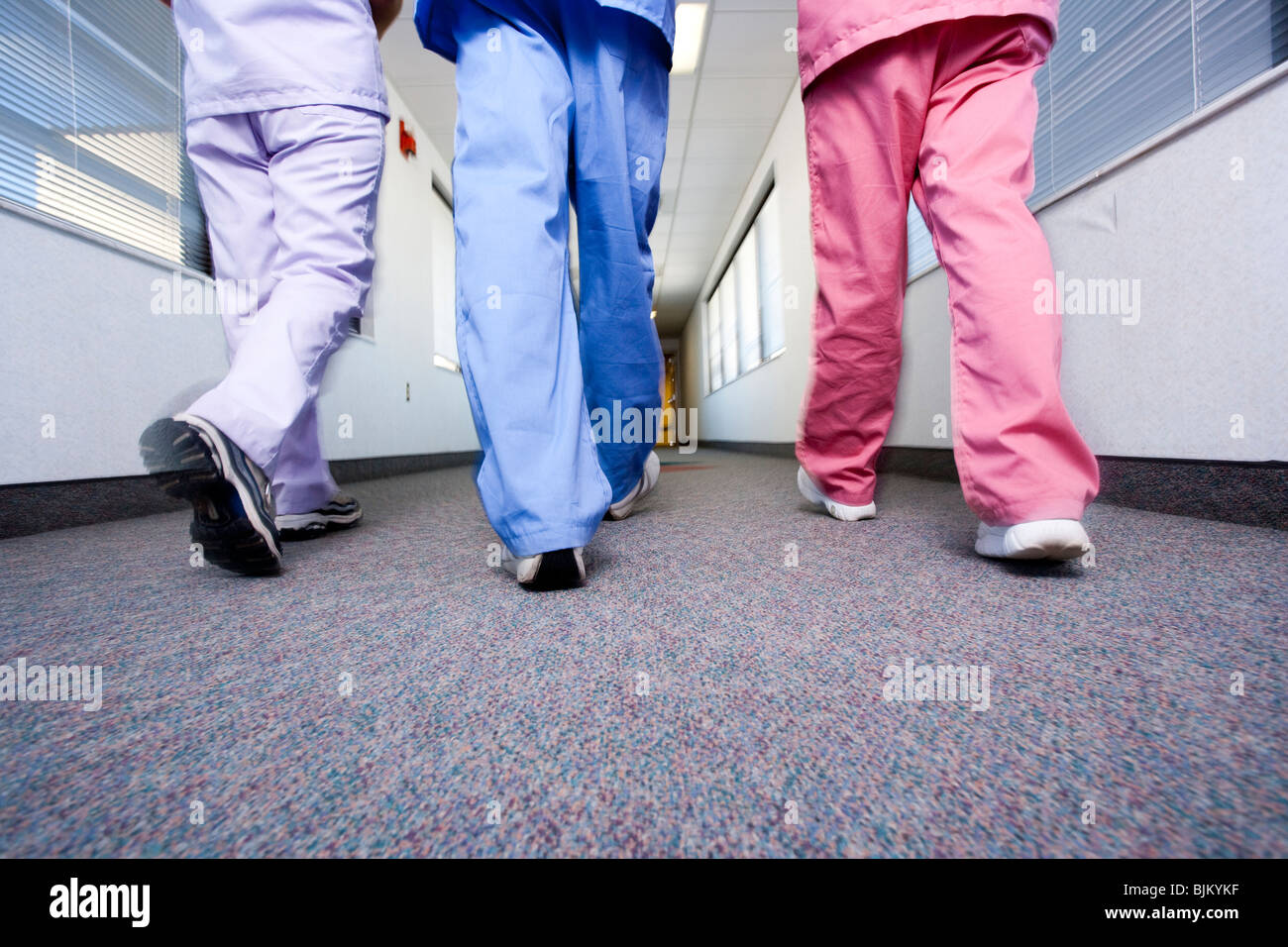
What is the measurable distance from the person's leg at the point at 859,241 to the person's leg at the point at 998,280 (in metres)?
0.06

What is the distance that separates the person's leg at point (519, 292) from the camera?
2.21ft

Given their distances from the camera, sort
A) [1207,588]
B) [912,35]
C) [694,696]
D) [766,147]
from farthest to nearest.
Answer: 1. [766,147]
2. [912,35]
3. [1207,588]
4. [694,696]

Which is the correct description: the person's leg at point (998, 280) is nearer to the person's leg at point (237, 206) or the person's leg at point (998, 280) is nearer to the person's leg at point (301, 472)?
the person's leg at point (237, 206)

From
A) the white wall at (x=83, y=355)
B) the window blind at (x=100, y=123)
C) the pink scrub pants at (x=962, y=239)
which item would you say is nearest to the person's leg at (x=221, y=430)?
the white wall at (x=83, y=355)

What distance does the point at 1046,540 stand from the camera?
704 mm

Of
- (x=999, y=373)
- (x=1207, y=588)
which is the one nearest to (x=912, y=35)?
(x=999, y=373)

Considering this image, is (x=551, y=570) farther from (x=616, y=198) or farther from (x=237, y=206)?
(x=237, y=206)

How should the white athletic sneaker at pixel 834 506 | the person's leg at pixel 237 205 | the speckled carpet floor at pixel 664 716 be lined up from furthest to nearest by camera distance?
the white athletic sneaker at pixel 834 506 → the person's leg at pixel 237 205 → the speckled carpet floor at pixel 664 716

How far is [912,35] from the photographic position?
0.84m

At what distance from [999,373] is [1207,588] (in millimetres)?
328

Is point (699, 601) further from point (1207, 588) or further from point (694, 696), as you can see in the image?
point (1207, 588)

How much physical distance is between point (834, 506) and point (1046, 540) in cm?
53

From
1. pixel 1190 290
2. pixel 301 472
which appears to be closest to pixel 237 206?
pixel 301 472

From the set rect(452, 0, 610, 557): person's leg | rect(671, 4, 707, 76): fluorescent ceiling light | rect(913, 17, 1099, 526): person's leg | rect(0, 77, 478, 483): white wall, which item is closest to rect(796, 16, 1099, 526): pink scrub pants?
rect(913, 17, 1099, 526): person's leg
